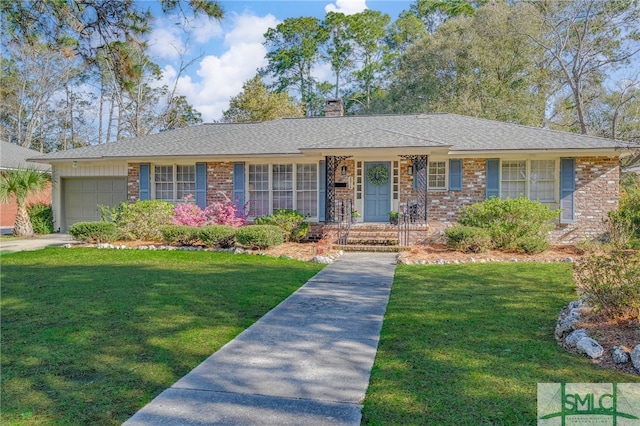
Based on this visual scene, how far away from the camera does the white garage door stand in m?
17.3

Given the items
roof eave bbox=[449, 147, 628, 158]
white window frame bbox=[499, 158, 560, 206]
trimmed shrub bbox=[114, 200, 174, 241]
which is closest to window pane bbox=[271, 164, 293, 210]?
trimmed shrub bbox=[114, 200, 174, 241]

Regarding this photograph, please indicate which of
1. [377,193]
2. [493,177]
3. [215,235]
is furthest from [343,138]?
[215,235]

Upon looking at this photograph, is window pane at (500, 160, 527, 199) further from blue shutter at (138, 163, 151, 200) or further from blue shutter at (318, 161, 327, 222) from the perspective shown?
blue shutter at (138, 163, 151, 200)

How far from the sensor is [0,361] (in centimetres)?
390

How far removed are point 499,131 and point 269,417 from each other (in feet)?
45.1

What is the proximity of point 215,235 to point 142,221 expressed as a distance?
2946 millimetres

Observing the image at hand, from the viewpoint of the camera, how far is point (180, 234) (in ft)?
40.0

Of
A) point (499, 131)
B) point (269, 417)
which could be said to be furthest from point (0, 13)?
point (499, 131)

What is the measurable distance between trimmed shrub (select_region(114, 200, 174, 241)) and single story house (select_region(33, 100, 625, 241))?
1783 millimetres

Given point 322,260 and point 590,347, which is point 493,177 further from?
point 590,347

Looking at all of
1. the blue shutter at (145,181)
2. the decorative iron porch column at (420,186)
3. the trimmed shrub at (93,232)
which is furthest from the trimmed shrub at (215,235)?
the decorative iron porch column at (420,186)

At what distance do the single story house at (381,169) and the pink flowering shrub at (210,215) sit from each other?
553 mm

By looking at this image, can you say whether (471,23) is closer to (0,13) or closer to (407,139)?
(407,139)

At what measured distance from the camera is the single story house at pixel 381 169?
1288cm
